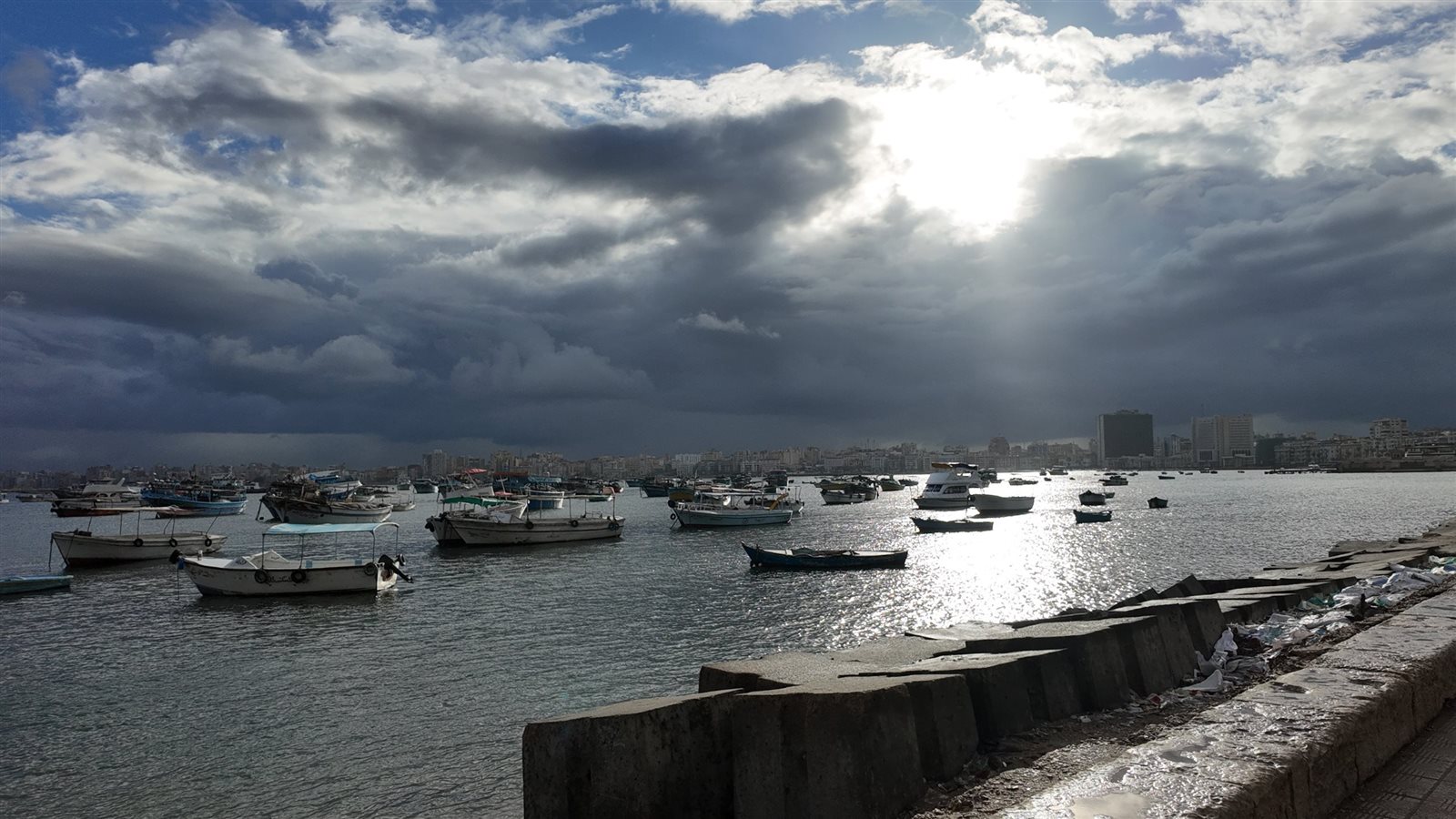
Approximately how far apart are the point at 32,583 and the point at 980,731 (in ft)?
150

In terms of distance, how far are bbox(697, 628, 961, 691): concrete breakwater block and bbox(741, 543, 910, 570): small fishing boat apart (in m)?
28.4

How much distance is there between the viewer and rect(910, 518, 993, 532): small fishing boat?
64688mm

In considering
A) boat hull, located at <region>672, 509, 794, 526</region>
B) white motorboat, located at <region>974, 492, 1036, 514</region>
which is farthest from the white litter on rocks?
white motorboat, located at <region>974, 492, 1036, 514</region>

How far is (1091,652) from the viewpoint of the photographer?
31.6 feet

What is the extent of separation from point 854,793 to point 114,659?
81.9ft

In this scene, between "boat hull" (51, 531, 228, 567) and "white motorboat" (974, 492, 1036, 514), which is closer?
"boat hull" (51, 531, 228, 567)

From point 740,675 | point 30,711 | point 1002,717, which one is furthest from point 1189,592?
point 30,711

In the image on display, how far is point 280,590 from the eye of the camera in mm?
Result: 33688

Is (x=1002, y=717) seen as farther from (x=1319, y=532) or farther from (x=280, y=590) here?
(x=1319, y=532)

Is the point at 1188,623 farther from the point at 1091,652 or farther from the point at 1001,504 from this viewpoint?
the point at 1001,504

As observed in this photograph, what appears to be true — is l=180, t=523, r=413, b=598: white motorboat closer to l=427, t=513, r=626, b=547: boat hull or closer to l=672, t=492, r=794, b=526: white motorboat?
l=427, t=513, r=626, b=547: boat hull

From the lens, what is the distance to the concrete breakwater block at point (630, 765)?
24.0ft

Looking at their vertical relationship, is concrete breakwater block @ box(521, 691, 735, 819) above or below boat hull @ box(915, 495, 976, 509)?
above

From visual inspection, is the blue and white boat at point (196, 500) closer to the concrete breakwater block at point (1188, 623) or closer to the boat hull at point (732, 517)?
the boat hull at point (732, 517)
